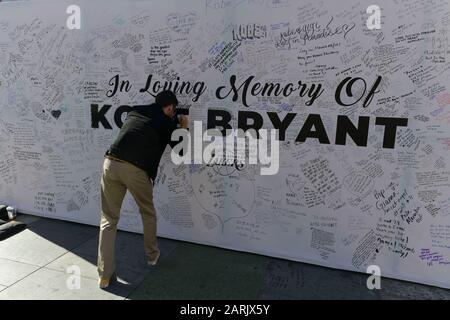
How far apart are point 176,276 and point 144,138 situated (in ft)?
4.60

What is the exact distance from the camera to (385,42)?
3449 mm

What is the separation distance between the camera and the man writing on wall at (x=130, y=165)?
11.6ft

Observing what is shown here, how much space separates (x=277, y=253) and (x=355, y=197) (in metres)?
1.04

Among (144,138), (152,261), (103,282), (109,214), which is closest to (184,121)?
(144,138)

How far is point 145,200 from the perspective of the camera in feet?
12.2

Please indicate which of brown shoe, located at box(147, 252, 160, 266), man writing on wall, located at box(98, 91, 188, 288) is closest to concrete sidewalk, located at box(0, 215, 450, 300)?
brown shoe, located at box(147, 252, 160, 266)

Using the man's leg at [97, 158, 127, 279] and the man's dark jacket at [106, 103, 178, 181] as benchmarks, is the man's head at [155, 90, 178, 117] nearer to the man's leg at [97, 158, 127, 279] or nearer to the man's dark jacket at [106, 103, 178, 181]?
the man's dark jacket at [106, 103, 178, 181]

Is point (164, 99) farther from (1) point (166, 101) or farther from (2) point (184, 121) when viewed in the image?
(2) point (184, 121)

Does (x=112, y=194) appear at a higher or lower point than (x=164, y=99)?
lower

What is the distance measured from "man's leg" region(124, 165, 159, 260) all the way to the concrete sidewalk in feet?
0.74

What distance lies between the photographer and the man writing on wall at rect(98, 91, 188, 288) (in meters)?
3.52

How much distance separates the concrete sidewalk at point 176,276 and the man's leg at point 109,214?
218 mm
